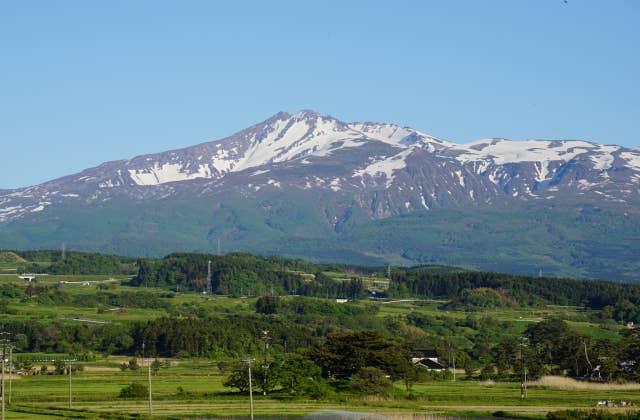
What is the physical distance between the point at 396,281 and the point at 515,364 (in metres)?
93.4

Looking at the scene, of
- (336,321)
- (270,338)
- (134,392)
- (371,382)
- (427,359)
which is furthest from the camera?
(336,321)

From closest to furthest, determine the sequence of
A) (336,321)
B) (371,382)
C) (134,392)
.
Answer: (134,392) < (371,382) < (336,321)

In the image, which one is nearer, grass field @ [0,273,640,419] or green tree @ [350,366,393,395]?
grass field @ [0,273,640,419]

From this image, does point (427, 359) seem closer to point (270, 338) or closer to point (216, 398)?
point (270, 338)

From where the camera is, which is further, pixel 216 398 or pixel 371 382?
pixel 371 382

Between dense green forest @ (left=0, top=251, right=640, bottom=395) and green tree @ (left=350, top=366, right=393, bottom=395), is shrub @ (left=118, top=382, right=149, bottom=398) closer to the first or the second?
dense green forest @ (left=0, top=251, right=640, bottom=395)

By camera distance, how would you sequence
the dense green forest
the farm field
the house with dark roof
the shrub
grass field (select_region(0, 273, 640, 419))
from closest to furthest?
grass field (select_region(0, 273, 640, 419)) → the farm field → the shrub → the dense green forest → the house with dark roof

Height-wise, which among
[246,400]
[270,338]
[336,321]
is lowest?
[246,400]

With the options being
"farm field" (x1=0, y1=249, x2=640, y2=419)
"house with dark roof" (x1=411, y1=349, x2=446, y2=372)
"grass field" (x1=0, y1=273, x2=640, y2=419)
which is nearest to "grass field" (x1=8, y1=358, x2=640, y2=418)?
"grass field" (x1=0, y1=273, x2=640, y2=419)

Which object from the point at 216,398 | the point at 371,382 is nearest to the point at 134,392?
the point at 216,398

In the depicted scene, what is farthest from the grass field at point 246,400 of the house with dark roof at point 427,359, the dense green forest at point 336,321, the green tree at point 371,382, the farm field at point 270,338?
the house with dark roof at point 427,359

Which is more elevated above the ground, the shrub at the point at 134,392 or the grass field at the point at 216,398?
the shrub at the point at 134,392

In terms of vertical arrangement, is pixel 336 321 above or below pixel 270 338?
above

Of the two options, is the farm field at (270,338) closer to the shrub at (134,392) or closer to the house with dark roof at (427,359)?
the shrub at (134,392)
